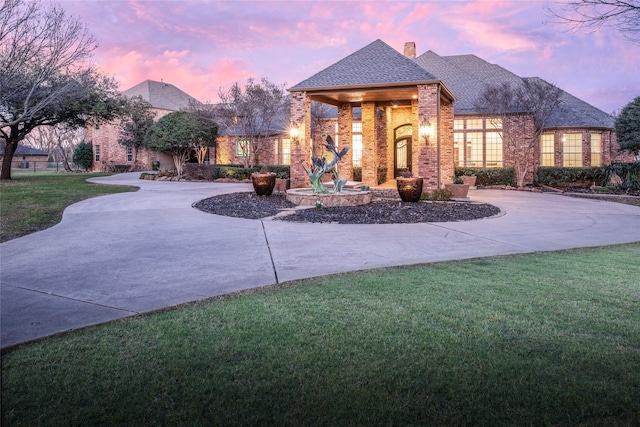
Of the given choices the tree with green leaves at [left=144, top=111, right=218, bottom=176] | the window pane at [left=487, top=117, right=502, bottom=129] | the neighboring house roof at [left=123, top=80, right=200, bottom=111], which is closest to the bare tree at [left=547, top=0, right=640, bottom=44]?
the window pane at [left=487, top=117, right=502, bottom=129]

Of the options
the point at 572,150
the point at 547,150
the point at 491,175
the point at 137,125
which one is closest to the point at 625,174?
the point at 572,150

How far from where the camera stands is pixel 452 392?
9.45ft

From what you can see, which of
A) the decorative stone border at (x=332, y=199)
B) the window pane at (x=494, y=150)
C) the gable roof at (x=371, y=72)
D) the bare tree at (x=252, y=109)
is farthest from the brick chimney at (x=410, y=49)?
the decorative stone border at (x=332, y=199)

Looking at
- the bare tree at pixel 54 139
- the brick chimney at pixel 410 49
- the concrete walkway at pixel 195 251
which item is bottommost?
the concrete walkway at pixel 195 251

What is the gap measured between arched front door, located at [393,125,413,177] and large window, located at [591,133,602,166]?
1002cm

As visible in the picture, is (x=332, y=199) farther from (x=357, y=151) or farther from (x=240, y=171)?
(x=240, y=171)

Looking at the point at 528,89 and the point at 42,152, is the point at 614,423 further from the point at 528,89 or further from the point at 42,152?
the point at 42,152

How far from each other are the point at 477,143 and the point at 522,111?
2.74 meters

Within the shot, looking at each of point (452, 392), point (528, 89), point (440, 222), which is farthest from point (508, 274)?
point (528, 89)

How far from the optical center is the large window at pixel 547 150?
25.2 m

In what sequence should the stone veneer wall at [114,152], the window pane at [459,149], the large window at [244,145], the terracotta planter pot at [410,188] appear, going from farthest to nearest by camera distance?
the stone veneer wall at [114,152] → the large window at [244,145] → the window pane at [459,149] → the terracotta planter pot at [410,188]

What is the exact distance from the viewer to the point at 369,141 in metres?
20.8

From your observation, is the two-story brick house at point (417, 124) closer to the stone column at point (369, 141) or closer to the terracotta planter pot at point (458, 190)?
the stone column at point (369, 141)

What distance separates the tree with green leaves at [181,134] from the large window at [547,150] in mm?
20261
